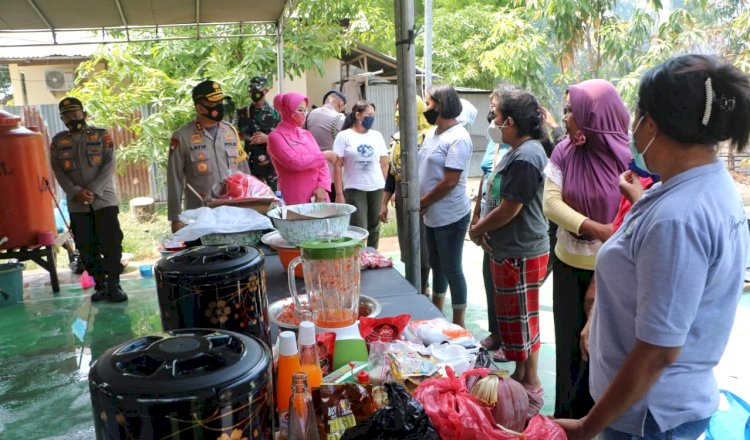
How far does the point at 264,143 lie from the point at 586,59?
10228 mm

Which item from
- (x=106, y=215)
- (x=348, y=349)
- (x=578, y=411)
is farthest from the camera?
(x=106, y=215)

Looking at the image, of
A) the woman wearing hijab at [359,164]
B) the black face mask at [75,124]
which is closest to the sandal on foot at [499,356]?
the woman wearing hijab at [359,164]

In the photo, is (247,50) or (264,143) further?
(247,50)

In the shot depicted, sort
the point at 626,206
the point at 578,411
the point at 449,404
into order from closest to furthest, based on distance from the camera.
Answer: the point at 449,404, the point at 626,206, the point at 578,411

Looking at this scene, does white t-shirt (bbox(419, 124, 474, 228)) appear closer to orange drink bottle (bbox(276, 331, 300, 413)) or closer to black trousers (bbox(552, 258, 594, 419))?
black trousers (bbox(552, 258, 594, 419))

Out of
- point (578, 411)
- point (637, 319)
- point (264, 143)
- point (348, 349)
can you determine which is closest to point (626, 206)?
point (578, 411)

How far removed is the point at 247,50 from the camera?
7555 mm

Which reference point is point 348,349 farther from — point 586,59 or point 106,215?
point 586,59

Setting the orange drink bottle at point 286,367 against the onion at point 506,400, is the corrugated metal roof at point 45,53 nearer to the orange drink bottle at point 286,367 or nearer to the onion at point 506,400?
the orange drink bottle at point 286,367

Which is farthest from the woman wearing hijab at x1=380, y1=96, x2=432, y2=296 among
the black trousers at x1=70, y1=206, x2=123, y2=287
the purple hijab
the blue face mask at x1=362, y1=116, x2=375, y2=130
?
the black trousers at x1=70, y1=206, x2=123, y2=287

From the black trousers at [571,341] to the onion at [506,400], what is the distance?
4.41 ft

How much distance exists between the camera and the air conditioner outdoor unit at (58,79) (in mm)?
10633

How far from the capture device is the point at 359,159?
15.6ft

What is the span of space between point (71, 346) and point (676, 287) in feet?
13.4
